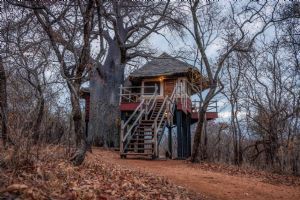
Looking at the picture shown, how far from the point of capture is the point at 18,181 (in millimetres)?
4895

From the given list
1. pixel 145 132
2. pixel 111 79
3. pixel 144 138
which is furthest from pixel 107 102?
pixel 144 138

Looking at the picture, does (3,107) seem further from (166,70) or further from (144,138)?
(166,70)

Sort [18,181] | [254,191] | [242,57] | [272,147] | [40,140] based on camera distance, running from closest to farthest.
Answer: [18,181] < [40,140] < [254,191] < [272,147] < [242,57]

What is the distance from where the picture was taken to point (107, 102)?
898 inches

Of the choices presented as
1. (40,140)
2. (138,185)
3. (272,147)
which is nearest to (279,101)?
(272,147)

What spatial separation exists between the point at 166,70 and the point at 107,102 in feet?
16.3

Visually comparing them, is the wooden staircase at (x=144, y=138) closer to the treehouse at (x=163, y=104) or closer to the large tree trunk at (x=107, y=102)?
the treehouse at (x=163, y=104)

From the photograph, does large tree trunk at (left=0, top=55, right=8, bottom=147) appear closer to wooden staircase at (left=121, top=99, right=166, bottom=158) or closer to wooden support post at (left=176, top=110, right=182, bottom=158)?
wooden staircase at (left=121, top=99, right=166, bottom=158)

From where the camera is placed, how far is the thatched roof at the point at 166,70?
23547mm

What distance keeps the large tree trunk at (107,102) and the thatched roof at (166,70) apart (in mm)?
1646

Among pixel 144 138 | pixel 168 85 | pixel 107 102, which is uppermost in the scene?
pixel 168 85

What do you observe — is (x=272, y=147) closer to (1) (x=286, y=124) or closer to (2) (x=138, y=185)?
(1) (x=286, y=124)

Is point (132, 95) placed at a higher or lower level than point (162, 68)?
lower

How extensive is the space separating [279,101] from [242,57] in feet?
11.1
